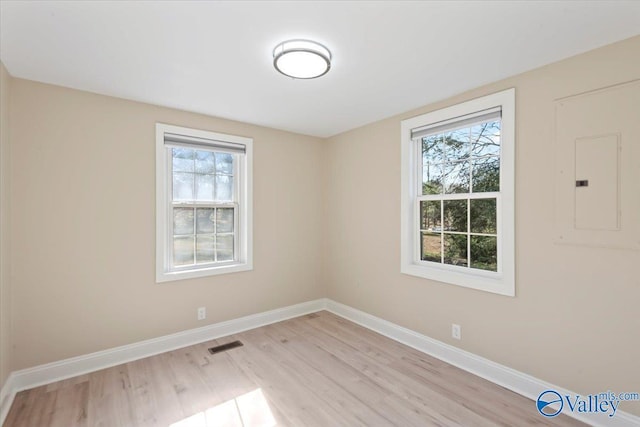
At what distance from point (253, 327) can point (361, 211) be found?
6.34ft

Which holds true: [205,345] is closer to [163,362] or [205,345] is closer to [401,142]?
[163,362]

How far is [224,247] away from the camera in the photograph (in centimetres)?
347

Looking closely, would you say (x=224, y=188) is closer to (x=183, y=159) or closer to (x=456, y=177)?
(x=183, y=159)

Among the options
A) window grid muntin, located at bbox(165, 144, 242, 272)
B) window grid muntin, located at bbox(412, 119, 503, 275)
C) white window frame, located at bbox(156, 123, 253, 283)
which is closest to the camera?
window grid muntin, located at bbox(412, 119, 503, 275)

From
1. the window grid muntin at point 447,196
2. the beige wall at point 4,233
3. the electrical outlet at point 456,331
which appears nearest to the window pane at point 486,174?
the window grid muntin at point 447,196

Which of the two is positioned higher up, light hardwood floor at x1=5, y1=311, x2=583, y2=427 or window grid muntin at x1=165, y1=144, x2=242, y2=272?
window grid muntin at x1=165, y1=144, x2=242, y2=272

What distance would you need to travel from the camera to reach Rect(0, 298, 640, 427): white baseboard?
2103mm

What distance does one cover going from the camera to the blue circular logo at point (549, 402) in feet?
6.60

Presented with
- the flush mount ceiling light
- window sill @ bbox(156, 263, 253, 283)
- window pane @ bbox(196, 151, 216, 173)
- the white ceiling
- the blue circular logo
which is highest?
the white ceiling

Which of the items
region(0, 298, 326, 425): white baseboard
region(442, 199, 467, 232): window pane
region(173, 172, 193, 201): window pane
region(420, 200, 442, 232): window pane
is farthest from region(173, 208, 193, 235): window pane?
region(442, 199, 467, 232): window pane

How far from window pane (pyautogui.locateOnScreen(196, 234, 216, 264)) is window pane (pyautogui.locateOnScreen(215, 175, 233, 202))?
46 centimetres

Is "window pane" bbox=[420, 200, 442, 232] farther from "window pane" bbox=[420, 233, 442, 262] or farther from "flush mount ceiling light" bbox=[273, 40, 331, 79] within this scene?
"flush mount ceiling light" bbox=[273, 40, 331, 79]

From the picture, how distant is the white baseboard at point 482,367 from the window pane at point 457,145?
178 cm

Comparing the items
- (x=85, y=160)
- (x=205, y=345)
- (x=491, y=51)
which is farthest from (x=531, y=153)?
(x=85, y=160)
